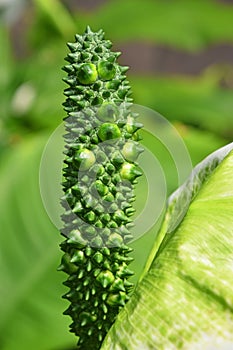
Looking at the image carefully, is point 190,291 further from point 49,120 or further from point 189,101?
point 189,101

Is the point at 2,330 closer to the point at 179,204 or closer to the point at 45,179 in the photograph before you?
the point at 45,179

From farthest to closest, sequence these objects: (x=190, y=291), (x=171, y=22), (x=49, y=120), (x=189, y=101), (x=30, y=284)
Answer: (x=171, y=22), (x=189, y=101), (x=49, y=120), (x=30, y=284), (x=190, y=291)

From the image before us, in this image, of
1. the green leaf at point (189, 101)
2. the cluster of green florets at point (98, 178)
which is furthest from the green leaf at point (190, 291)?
the green leaf at point (189, 101)

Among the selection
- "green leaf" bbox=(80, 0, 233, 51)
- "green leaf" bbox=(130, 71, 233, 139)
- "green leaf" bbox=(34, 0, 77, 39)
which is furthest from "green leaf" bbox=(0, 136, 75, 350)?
"green leaf" bbox=(80, 0, 233, 51)

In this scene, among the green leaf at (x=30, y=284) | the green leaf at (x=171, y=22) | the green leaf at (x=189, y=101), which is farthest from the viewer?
the green leaf at (x=171, y=22)

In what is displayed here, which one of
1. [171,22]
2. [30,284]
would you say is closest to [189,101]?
[171,22]

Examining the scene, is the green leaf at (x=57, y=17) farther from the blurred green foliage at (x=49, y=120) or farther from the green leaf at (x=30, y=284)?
the green leaf at (x=30, y=284)
